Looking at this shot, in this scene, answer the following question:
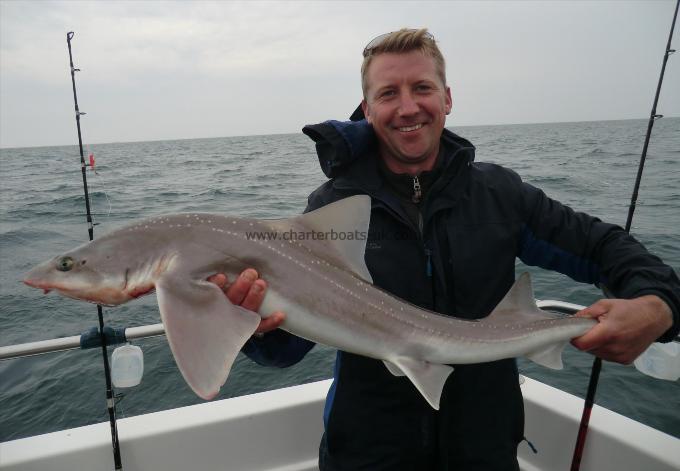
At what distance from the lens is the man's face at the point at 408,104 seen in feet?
9.18

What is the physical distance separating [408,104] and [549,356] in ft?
5.54

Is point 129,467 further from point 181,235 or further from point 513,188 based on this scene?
point 513,188

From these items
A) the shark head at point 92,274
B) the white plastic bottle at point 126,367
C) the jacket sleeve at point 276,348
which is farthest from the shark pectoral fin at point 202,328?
the white plastic bottle at point 126,367

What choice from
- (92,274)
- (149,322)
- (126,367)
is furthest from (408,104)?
(149,322)

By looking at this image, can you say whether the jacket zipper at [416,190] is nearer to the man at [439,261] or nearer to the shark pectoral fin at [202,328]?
the man at [439,261]

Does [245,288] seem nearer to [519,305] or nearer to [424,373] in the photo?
[424,373]

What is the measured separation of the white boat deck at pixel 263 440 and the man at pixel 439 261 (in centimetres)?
102

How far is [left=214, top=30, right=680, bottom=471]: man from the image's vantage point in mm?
2502

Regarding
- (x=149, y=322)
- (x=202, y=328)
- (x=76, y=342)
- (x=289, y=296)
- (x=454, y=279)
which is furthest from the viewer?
(x=149, y=322)

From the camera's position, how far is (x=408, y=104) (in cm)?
277

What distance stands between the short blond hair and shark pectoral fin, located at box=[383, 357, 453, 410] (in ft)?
5.97

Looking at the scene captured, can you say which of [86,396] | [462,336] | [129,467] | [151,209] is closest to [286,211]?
[151,209]

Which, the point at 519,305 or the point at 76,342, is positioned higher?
the point at 519,305

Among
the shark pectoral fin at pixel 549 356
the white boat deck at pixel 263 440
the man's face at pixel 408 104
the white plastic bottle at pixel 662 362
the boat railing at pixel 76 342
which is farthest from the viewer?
the white plastic bottle at pixel 662 362
